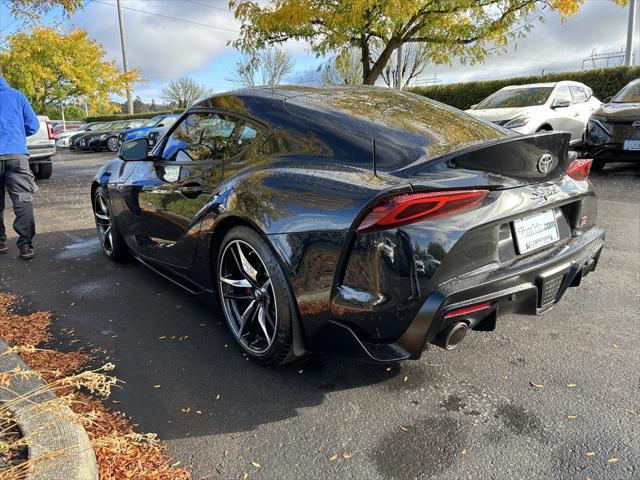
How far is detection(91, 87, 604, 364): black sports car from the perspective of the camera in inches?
79.7

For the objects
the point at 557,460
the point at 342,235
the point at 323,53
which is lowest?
the point at 557,460

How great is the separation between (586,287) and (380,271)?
2450 mm

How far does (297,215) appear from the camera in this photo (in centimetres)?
229

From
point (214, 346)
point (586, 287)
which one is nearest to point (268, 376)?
point (214, 346)

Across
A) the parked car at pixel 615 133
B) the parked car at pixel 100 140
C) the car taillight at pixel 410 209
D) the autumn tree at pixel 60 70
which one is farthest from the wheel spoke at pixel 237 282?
the autumn tree at pixel 60 70

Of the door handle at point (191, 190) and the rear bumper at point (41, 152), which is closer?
the door handle at point (191, 190)

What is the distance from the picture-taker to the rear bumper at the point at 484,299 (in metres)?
2.03

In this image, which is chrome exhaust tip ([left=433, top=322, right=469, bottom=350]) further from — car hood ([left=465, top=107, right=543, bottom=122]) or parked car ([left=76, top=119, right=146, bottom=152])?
parked car ([left=76, top=119, right=146, bottom=152])

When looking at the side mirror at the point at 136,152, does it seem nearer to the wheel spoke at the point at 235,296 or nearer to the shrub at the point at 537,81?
the wheel spoke at the point at 235,296

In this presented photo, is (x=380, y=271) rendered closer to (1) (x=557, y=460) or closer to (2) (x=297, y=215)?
(2) (x=297, y=215)

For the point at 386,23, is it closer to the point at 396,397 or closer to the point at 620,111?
the point at 620,111

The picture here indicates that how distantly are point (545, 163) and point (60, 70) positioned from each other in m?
37.1

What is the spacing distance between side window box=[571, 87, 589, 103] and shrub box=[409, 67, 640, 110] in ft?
13.2

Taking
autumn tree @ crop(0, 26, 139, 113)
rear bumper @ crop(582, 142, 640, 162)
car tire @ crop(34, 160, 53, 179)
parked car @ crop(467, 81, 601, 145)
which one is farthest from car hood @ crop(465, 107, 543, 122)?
autumn tree @ crop(0, 26, 139, 113)
